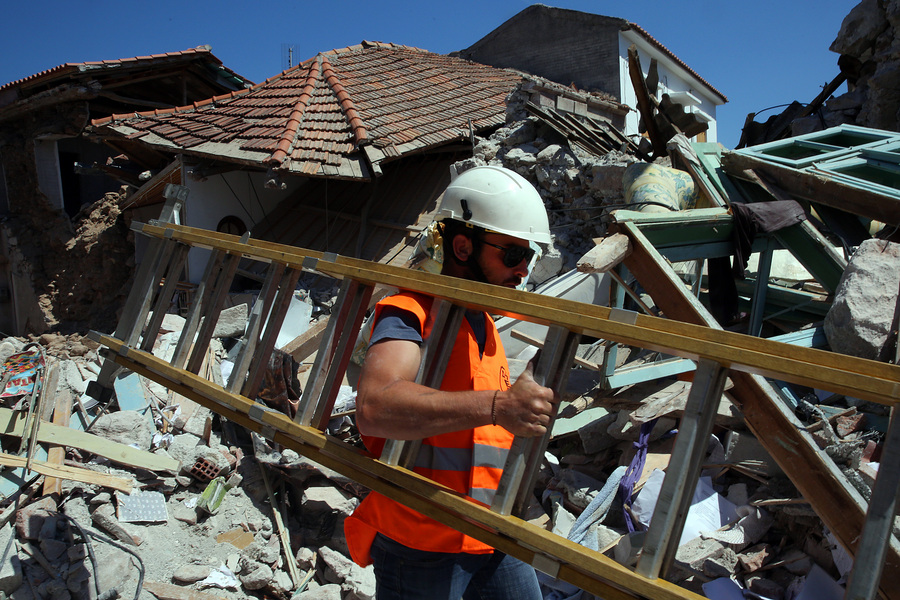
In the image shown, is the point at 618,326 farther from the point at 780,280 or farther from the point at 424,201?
the point at 424,201

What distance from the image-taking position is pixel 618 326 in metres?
1.39

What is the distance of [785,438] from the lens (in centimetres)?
320

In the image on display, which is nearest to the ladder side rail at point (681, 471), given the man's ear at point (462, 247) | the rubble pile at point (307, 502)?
the man's ear at point (462, 247)

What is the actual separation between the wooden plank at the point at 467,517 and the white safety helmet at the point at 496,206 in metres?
0.82

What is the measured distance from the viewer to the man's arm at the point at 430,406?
1.37 meters

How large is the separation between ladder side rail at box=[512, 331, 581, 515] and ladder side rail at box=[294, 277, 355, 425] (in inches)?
32.9

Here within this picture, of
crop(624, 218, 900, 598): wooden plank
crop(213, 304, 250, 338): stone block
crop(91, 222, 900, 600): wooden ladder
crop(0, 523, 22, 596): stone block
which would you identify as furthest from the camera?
crop(213, 304, 250, 338): stone block

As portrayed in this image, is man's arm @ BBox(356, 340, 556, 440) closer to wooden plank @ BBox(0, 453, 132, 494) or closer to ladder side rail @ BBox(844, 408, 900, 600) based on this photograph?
ladder side rail @ BBox(844, 408, 900, 600)

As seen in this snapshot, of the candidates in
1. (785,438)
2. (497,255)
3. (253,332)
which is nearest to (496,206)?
(497,255)

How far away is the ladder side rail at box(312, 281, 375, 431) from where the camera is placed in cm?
203

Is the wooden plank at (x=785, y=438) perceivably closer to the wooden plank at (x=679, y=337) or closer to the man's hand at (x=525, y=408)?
the wooden plank at (x=679, y=337)

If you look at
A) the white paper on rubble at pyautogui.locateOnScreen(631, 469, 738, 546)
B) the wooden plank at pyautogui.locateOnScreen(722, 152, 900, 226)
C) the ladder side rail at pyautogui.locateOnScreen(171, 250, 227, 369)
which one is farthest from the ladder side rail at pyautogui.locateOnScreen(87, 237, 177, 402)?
the wooden plank at pyautogui.locateOnScreen(722, 152, 900, 226)

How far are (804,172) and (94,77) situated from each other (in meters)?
12.5

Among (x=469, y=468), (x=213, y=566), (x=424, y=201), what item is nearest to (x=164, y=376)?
(x=469, y=468)
